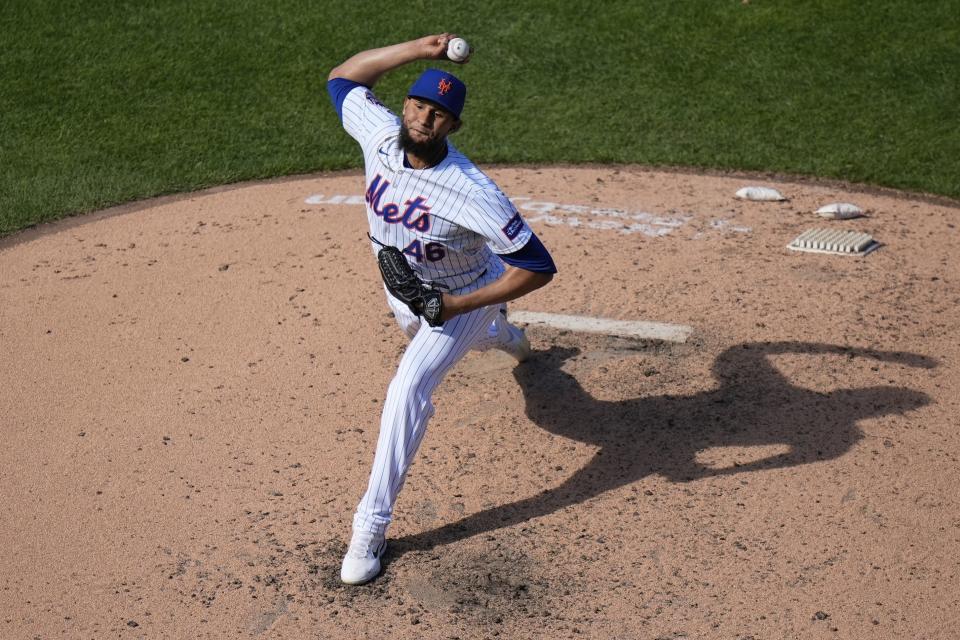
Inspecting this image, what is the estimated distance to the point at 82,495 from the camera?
15.5 feet

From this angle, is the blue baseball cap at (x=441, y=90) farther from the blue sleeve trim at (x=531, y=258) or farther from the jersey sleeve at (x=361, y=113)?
the blue sleeve trim at (x=531, y=258)

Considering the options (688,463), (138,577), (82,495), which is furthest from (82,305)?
(688,463)

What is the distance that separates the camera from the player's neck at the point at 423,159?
4.32 metres

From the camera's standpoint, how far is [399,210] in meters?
4.34

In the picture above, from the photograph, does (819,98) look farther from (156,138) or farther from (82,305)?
(82,305)

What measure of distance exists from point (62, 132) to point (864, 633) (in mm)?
7493

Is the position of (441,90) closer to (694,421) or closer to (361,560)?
(361,560)

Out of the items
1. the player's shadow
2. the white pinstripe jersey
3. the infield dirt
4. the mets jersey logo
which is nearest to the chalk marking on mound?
the infield dirt

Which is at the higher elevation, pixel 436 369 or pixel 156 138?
pixel 436 369

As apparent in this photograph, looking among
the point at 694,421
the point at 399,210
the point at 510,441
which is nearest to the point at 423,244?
the point at 399,210

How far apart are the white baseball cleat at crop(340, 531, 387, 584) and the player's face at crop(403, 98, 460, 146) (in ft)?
4.92

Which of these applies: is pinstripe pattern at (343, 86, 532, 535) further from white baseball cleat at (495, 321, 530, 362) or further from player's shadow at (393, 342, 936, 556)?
white baseball cleat at (495, 321, 530, 362)

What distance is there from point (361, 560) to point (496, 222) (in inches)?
52.6

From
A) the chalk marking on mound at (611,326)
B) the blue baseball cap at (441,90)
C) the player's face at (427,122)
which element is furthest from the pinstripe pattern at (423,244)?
the chalk marking on mound at (611,326)
